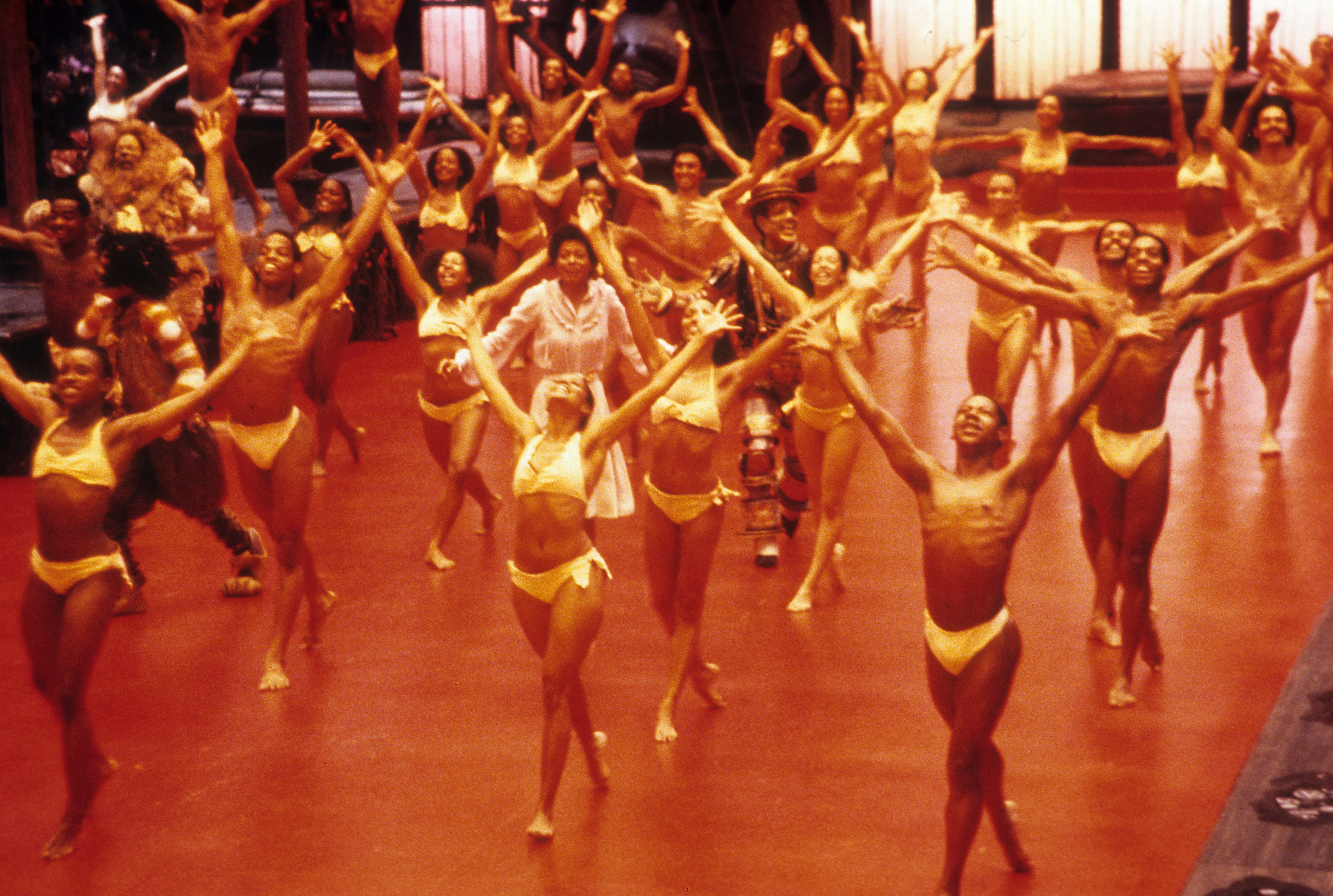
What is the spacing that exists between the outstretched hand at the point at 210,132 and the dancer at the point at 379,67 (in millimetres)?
5656

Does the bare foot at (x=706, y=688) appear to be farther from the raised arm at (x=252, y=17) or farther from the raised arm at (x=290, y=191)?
the raised arm at (x=252, y=17)

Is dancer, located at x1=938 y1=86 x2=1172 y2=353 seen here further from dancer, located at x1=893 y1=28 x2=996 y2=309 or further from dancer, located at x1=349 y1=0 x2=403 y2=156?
dancer, located at x1=349 y1=0 x2=403 y2=156

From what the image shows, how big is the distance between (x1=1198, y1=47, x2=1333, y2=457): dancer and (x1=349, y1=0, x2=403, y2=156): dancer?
19.4ft

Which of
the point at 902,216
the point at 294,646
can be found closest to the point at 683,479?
the point at 294,646

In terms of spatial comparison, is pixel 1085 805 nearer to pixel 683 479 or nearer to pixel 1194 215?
pixel 683 479

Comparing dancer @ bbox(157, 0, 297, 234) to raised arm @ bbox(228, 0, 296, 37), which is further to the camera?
dancer @ bbox(157, 0, 297, 234)

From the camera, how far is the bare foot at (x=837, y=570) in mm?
7090

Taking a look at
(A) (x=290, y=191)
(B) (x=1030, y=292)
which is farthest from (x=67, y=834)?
(A) (x=290, y=191)

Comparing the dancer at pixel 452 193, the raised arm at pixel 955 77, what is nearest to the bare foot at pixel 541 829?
the dancer at pixel 452 193

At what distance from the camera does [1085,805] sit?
509 cm

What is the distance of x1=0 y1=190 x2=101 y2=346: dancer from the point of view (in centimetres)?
738

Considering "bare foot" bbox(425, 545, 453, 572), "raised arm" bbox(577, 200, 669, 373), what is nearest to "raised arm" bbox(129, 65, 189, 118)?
"bare foot" bbox(425, 545, 453, 572)

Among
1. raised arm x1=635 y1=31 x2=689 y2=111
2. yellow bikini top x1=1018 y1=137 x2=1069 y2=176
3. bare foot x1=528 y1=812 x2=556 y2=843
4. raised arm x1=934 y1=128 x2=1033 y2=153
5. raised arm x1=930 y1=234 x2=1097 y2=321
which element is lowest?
bare foot x1=528 y1=812 x2=556 y2=843

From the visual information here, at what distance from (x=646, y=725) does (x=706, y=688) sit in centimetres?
27
